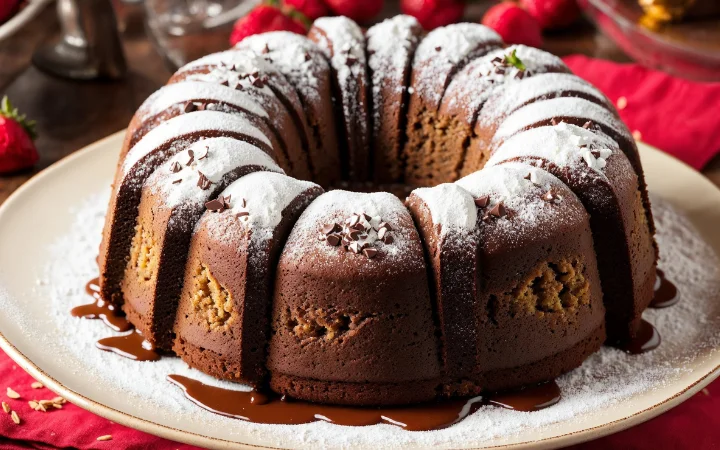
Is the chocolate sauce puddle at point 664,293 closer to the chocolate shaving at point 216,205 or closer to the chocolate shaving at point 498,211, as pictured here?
the chocolate shaving at point 498,211

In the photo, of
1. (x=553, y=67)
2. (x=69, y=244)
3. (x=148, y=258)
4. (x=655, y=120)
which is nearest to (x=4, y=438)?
(x=148, y=258)

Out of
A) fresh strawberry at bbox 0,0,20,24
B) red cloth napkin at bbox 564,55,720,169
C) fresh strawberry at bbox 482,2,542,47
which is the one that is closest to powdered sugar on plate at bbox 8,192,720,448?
red cloth napkin at bbox 564,55,720,169

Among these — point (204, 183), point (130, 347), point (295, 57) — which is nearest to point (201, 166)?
point (204, 183)

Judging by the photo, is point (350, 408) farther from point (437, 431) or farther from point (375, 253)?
point (375, 253)

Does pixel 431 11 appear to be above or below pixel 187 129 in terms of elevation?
below

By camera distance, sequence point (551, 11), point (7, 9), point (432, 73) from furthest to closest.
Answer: point (551, 11), point (7, 9), point (432, 73)

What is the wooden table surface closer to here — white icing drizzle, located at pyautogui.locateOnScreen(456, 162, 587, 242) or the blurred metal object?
the blurred metal object

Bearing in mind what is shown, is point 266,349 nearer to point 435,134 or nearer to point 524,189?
point 524,189
